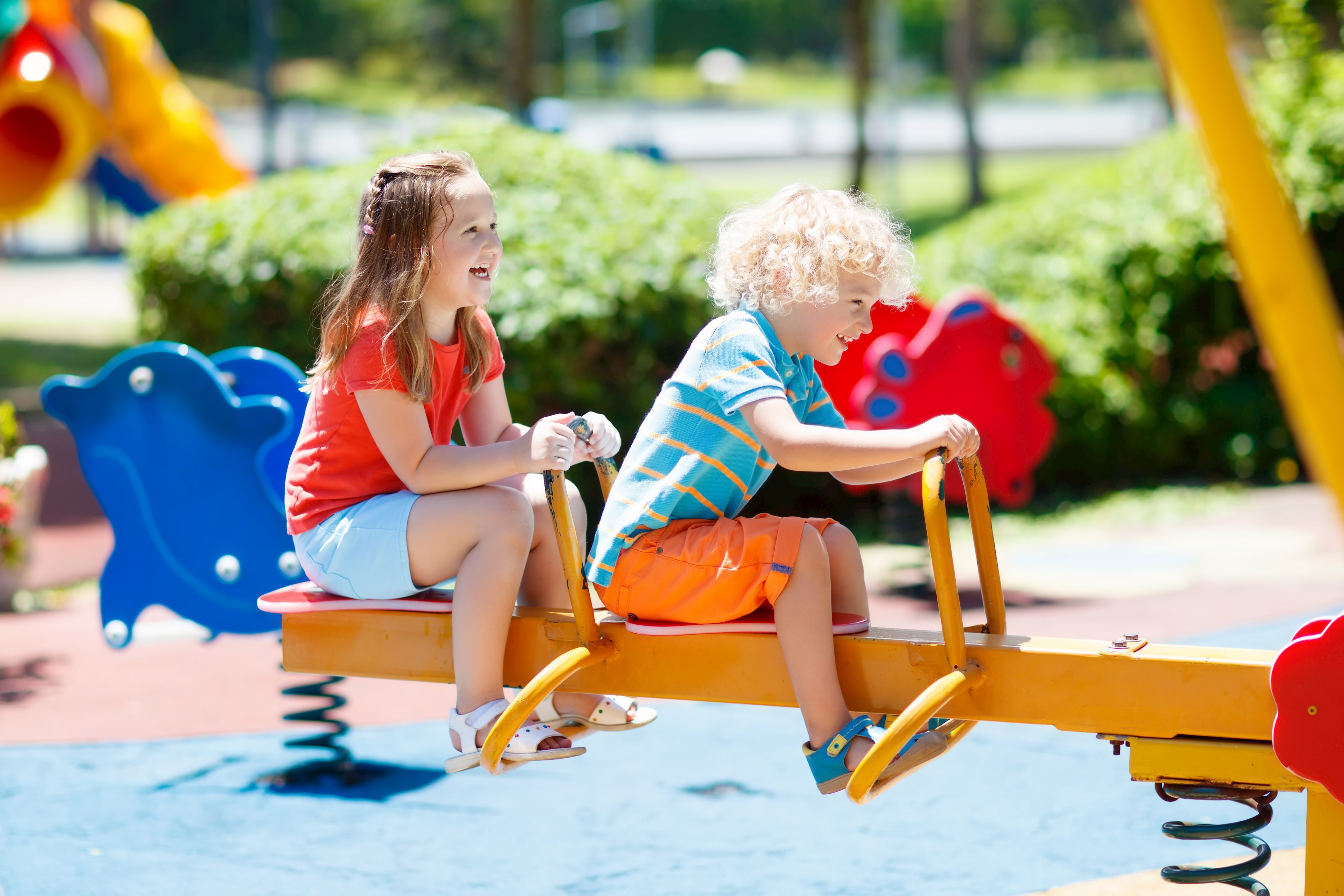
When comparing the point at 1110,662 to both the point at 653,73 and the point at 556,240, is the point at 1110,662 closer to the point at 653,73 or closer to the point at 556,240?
the point at 556,240

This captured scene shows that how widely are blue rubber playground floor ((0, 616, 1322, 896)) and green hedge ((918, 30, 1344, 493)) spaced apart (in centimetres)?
392

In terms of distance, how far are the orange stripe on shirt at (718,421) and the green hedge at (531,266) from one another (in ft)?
11.4

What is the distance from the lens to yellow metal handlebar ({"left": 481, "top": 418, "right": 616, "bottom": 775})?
2.64 meters

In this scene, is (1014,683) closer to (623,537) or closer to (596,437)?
(623,537)

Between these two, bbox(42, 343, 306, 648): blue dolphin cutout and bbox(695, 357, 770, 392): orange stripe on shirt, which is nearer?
bbox(695, 357, 770, 392): orange stripe on shirt

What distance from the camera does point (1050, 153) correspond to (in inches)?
1347

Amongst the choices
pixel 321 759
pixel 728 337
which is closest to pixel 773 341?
pixel 728 337

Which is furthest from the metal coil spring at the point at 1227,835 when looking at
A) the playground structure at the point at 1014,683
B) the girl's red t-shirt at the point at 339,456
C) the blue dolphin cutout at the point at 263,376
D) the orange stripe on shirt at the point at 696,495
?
the blue dolphin cutout at the point at 263,376

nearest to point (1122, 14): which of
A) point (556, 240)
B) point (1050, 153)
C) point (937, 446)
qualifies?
point (1050, 153)

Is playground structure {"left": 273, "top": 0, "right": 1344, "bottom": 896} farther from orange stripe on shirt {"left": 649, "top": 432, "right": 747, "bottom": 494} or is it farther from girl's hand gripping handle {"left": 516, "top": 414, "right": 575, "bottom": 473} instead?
orange stripe on shirt {"left": 649, "top": 432, "right": 747, "bottom": 494}

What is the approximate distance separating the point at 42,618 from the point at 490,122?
349 cm

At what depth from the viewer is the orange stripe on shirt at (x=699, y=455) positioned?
276 cm

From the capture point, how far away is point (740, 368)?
2672 mm

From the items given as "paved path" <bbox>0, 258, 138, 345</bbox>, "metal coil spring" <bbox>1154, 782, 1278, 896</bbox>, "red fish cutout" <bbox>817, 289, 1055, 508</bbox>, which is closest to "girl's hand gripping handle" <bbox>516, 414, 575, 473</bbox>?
"metal coil spring" <bbox>1154, 782, 1278, 896</bbox>
